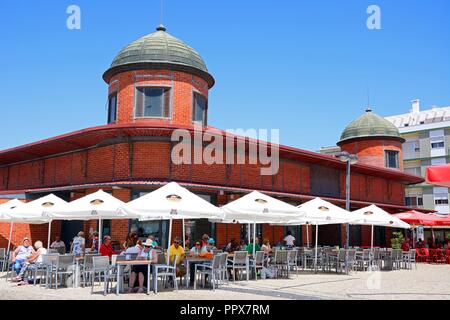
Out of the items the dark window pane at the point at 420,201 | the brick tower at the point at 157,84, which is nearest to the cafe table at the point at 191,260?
the brick tower at the point at 157,84

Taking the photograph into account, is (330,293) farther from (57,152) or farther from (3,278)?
(57,152)

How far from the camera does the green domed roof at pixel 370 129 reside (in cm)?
3562

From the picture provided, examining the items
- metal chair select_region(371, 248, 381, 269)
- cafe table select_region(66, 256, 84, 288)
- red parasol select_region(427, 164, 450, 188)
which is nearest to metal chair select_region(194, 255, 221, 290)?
cafe table select_region(66, 256, 84, 288)

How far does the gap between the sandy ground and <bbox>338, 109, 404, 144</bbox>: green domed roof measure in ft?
70.6

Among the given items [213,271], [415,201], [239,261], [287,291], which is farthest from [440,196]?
[213,271]

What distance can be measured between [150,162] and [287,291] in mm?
8511

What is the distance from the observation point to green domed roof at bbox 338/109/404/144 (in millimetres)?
35625

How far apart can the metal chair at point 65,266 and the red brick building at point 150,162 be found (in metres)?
4.72

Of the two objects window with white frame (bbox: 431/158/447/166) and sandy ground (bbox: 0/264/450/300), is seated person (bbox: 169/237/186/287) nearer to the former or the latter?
sandy ground (bbox: 0/264/450/300)

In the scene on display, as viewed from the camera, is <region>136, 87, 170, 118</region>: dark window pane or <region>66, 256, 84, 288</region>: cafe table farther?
<region>136, 87, 170, 118</region>: dark window pane

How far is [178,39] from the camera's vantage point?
24.2 metres

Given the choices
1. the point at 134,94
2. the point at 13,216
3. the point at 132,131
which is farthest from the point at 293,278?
the point at 134,94

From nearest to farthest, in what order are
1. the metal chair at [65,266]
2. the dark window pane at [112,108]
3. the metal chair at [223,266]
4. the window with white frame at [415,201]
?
1. the metal chair at [65,266]
2. the metal chair at [223,266]
3. the dark window pane at [112,108]
4. the window with white frame at [415,201]

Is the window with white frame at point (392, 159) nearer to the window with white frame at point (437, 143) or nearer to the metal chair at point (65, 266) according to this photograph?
the window with white frame at point (437, 143)
